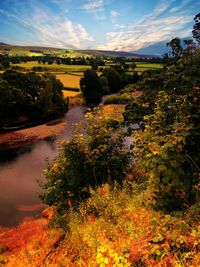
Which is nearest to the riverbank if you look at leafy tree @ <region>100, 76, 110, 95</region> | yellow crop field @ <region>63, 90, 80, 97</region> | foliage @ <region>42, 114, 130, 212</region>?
yellow crop field @ <region>63, 90, 80, 97</region>

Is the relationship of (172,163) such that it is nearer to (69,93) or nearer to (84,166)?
(84,166)

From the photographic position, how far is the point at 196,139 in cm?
696

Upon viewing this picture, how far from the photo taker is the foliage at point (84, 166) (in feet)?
44.4

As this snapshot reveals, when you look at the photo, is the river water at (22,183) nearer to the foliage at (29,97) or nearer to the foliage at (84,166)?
the foliage at (84,166)

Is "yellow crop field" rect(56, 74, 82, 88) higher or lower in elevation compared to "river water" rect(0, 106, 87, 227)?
higher

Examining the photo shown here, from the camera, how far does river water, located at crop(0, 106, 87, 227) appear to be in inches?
846

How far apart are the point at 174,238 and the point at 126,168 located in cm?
954

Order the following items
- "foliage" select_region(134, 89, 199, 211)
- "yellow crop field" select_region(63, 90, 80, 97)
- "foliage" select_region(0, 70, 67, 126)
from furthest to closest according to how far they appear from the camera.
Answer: "yellow crop field" select_region(63, 90, 80, 97), "foliage" select_region(0, 70, 67, 126), "foliage" select_region(134, 89, 199, 211)

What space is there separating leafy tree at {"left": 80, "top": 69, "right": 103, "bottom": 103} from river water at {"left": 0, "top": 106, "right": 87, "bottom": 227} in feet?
101

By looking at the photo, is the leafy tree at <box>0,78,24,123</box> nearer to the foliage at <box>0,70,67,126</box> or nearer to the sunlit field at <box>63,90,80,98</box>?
the foliage at <box>0,70,67,126</box>

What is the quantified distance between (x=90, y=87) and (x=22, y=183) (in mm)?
46056

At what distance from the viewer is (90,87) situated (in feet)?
227

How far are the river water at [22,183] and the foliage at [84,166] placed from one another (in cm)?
342

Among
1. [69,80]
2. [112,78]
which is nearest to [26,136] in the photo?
[69,80]
